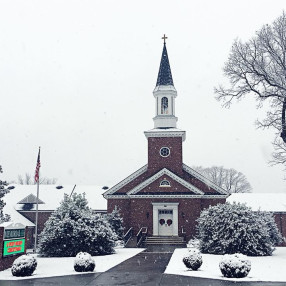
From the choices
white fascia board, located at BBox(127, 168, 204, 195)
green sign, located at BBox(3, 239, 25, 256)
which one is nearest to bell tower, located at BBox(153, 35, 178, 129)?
white fascia board, located at BBox(127, 168, 204, 195)

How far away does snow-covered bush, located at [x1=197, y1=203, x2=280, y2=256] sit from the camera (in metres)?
22.7

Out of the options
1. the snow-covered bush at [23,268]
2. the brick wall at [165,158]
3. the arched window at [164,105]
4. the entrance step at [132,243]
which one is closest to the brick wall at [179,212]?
the entrance step at [132,243]

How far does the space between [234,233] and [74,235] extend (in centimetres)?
984

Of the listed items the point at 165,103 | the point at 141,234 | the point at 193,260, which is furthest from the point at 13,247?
the point at 165,103

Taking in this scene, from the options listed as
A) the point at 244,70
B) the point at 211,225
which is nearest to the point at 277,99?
the point at 244,70

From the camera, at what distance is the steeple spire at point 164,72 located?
38.0 m

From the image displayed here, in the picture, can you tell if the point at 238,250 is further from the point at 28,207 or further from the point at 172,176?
the point at 28,207

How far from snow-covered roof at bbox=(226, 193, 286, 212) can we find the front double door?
1574 cm

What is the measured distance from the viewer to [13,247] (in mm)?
17969

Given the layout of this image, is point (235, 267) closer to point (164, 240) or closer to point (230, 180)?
point (164, 240)

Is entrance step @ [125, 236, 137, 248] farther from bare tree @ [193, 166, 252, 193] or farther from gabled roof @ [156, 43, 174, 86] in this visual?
bare tree @ [193, 166, 252, 193]

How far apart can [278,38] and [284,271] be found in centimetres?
1385

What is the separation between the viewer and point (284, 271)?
51.8 feet

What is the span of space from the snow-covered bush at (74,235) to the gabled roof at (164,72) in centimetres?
1838
